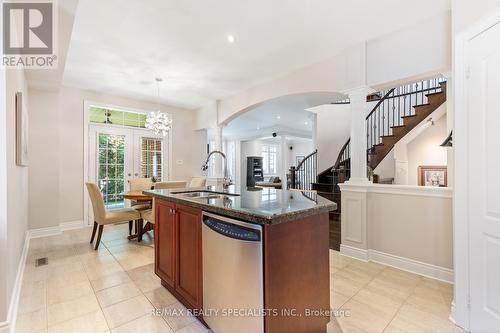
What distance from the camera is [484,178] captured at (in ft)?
5.34

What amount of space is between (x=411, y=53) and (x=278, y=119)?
4.98m

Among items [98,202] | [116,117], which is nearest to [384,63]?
[98,202]

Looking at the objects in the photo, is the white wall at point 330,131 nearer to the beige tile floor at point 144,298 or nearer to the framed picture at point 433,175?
the framed picture at point 433,175

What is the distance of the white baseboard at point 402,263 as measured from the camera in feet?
8.15

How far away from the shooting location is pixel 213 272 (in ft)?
5.12

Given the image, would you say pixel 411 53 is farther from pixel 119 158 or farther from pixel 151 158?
pixel 119 158

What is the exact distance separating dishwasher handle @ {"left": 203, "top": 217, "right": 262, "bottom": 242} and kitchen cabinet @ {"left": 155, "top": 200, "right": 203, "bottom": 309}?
173mm

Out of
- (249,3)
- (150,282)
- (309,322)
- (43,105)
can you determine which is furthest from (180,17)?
(43,105)

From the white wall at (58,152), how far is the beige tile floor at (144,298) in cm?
135

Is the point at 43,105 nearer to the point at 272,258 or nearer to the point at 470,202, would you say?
the point at 272,258

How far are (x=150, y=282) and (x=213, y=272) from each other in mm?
1303

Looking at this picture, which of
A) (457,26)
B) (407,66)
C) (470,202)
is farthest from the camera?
(407,66)

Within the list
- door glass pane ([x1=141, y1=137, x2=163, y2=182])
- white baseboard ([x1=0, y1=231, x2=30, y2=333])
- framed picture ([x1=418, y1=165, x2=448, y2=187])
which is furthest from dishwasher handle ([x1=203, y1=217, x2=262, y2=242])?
framed picture ([x1=418, y1=165, x2=448, y2=187])

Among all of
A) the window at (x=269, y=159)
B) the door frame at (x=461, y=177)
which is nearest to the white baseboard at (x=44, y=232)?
the door frame at (x=461, y=177)
